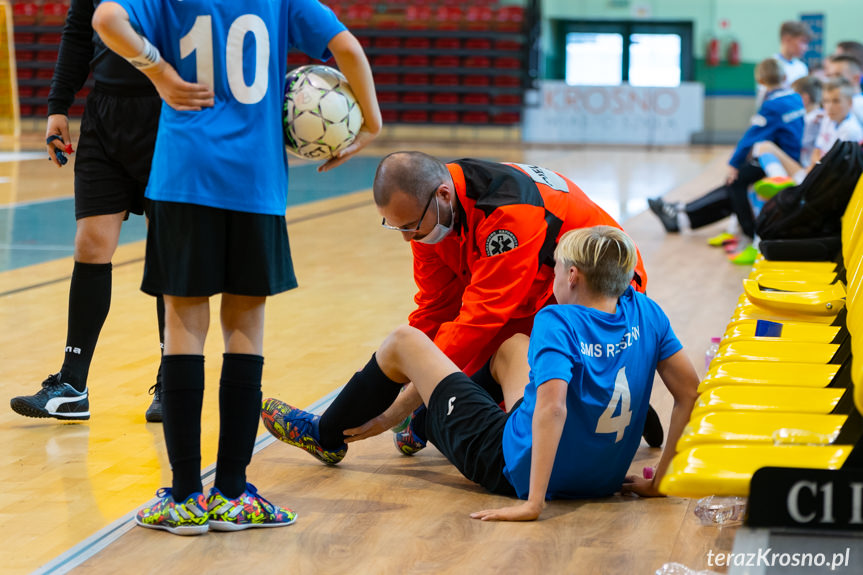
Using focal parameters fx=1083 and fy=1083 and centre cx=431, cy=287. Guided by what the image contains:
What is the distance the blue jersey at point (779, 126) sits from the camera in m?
7.75

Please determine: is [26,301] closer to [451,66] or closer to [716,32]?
[451,66]

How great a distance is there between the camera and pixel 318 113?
2.58 metres

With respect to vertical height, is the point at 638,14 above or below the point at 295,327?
above

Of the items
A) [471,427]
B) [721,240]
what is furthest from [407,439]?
[721,240]

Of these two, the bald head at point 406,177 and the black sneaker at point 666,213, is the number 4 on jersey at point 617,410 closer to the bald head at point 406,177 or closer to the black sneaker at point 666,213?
the bald head at point 406,177

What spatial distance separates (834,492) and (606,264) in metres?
0.83

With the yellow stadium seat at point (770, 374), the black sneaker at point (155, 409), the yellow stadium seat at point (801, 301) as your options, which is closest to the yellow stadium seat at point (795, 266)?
the yellow stadium seat at point (801, 301)

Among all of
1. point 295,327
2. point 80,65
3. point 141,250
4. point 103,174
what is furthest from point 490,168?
point 141,250

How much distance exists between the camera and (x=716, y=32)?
21.3 metres

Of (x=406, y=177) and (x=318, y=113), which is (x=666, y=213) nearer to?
(x=406, y=177)

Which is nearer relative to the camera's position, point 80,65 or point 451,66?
point 80,65

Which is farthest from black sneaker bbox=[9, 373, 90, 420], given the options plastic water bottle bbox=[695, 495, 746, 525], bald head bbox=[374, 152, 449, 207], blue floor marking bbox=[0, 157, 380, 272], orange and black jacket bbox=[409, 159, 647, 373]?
blue floor marking bbox=[0, 157, 380, 272]

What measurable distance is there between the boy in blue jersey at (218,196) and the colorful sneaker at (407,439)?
665 mm

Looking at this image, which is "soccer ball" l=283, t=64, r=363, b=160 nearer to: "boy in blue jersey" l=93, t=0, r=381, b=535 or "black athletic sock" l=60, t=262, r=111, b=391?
"boy in blue jersey" l=93, t=0, r=381, b=535
